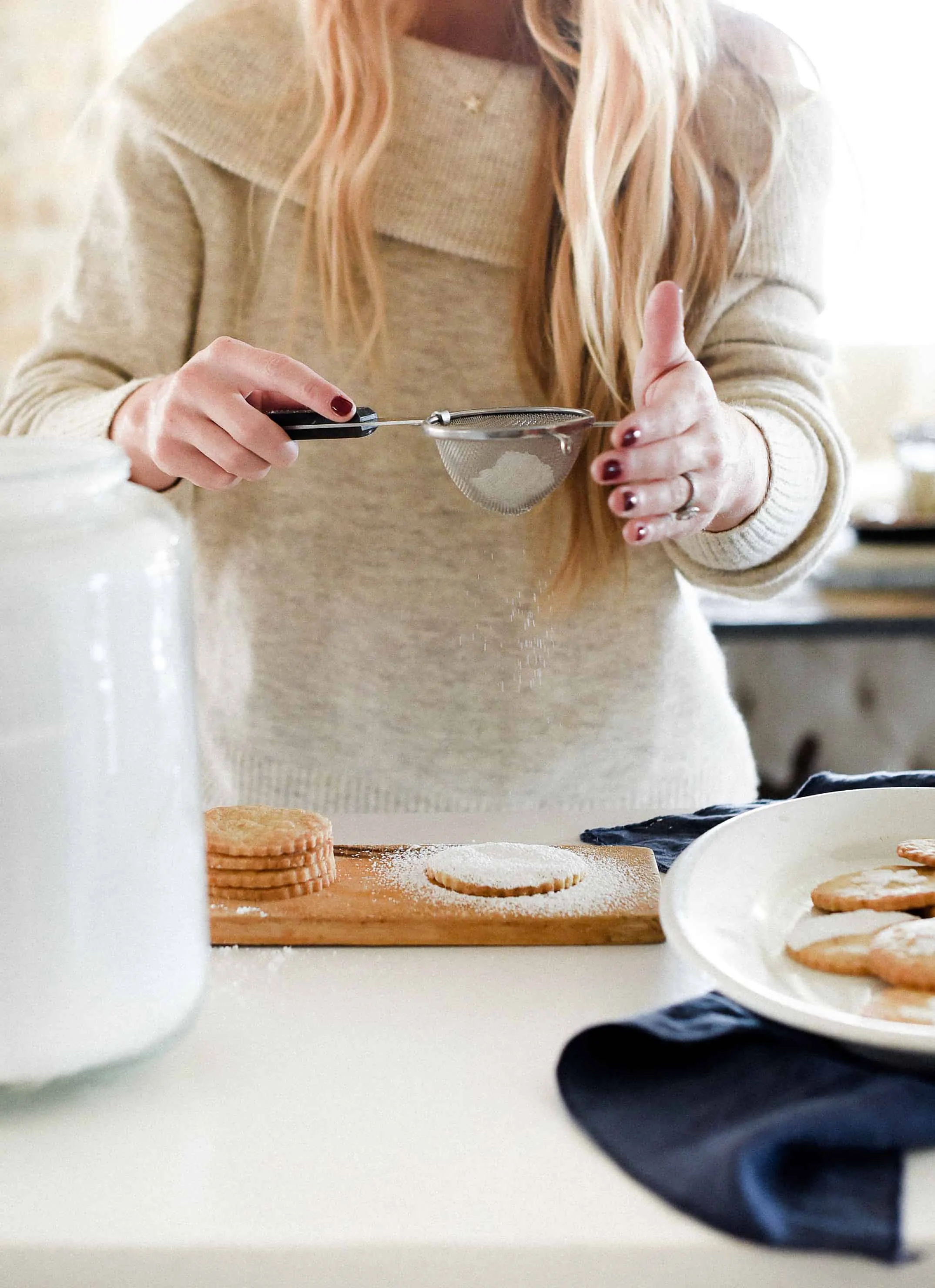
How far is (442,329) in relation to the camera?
119 centimetres

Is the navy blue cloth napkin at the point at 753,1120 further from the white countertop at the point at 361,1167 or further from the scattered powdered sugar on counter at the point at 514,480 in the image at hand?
the scattered powdered sugar on counter at the point at 514,480

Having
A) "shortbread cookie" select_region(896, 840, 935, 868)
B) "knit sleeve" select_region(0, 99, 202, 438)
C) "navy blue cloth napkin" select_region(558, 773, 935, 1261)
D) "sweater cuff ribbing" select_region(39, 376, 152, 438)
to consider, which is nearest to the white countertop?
"navy blue cloth napkin" select_region(558, 773, 935, 1261)

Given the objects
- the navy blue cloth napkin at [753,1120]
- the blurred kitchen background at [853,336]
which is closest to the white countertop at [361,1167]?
the navy blue cloth napkin at [753,1120]

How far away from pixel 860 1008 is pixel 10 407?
0.90 meters

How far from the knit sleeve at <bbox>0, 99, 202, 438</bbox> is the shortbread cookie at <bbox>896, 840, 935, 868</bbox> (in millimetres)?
768

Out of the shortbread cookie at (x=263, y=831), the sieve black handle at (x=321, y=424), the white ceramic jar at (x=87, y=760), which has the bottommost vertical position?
the shortbread cookie at (x=263, y=831)

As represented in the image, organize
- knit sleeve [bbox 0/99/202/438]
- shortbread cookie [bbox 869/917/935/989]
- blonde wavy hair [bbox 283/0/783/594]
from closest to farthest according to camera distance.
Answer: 1. shortbread cookie [bbox 869/917/935/989]
2. blonde wavy hair [bbox 283/0/783/594]
3. knit sleeve [bbox 0/99/202/438]

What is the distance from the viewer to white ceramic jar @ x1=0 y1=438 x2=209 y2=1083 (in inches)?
20.2

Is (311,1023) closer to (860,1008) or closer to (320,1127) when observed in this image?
(320,1127)

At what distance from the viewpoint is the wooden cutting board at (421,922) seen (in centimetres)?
73

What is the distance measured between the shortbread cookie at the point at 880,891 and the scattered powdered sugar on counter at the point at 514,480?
0.38 meters

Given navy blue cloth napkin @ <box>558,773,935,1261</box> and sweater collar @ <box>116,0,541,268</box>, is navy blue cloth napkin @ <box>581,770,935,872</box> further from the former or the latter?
sweater collar @ <box>116,0,541,268</box>

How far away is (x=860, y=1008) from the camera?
0.60 metres

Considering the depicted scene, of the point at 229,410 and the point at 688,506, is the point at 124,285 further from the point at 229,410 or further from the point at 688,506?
the point at 688,506
